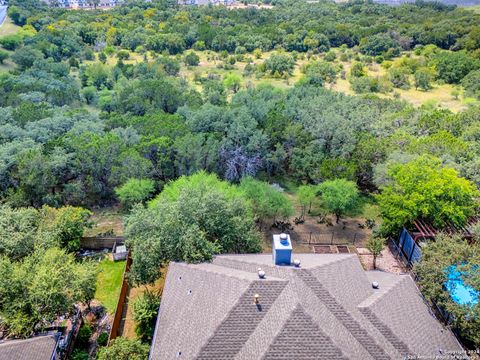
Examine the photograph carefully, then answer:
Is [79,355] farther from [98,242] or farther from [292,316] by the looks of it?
[292,316]

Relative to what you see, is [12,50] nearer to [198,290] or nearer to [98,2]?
[98,2]

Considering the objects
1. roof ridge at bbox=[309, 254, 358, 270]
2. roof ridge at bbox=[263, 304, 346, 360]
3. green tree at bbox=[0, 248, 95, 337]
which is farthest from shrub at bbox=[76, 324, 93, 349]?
roof ridge at bbox=[309, 254, 358, 270]

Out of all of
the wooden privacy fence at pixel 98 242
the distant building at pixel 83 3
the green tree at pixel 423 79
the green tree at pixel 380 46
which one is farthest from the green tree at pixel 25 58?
the distant building at pixel 83 3

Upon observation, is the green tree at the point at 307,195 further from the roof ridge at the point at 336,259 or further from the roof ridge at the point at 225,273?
the roof ridge at the point at 225,273

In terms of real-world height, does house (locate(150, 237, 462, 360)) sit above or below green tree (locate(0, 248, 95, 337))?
above

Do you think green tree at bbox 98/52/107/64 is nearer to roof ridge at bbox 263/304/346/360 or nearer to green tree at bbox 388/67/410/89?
green tree at bbox 388/67/410/89
